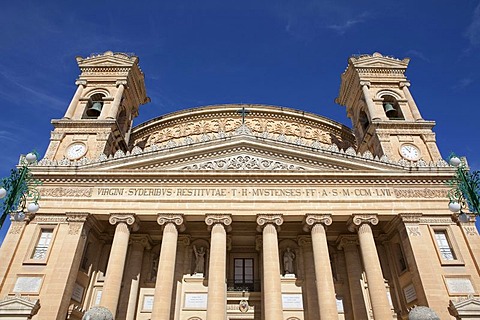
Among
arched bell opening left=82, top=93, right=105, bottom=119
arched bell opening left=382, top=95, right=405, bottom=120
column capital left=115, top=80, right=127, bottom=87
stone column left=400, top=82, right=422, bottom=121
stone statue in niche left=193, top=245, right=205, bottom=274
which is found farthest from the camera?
column capital left=115, top=80, right=127, bottom=87

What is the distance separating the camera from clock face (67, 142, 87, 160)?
24391 mm

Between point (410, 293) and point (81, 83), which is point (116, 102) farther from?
point (410, 293)

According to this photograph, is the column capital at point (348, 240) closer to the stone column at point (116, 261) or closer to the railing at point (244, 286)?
the railing at point (244, 286)

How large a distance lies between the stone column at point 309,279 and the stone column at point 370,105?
429 inches

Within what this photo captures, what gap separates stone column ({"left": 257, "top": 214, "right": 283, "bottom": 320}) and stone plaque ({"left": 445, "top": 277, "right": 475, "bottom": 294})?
321 inches

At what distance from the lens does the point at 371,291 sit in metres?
17.5

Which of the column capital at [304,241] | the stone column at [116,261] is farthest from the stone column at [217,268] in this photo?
the column capital at [304,241]

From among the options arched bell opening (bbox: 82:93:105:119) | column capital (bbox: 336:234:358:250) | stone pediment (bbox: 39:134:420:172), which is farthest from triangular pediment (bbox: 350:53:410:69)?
arched bell opening (bbox: 82:93:105:119)

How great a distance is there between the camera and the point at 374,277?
1769 cm

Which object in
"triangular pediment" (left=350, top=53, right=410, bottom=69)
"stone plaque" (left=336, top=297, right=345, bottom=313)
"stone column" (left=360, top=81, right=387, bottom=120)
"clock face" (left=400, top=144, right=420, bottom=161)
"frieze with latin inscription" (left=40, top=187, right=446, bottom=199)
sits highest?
"triangular pediment" (left=350, top=53, right=410, bottom=69)

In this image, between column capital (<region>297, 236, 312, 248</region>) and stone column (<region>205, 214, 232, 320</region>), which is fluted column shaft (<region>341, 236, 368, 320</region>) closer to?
column capital (<region>297, 236, 312, 248</region>)

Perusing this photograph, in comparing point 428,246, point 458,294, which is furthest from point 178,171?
point 458,294

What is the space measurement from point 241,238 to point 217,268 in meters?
4.32

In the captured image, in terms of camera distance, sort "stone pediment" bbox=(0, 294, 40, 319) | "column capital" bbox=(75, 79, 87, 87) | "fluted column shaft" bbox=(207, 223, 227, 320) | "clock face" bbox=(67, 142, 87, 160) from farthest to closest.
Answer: "column capital" bbox=(75, 79, 87, 87)
"clock face" bbox=(67, 142, 87, 160)
"fluted column shaft" bbox=(207, 223, 227, 320)
"stone pediment" bbox=(0, 294, 40, 319)
